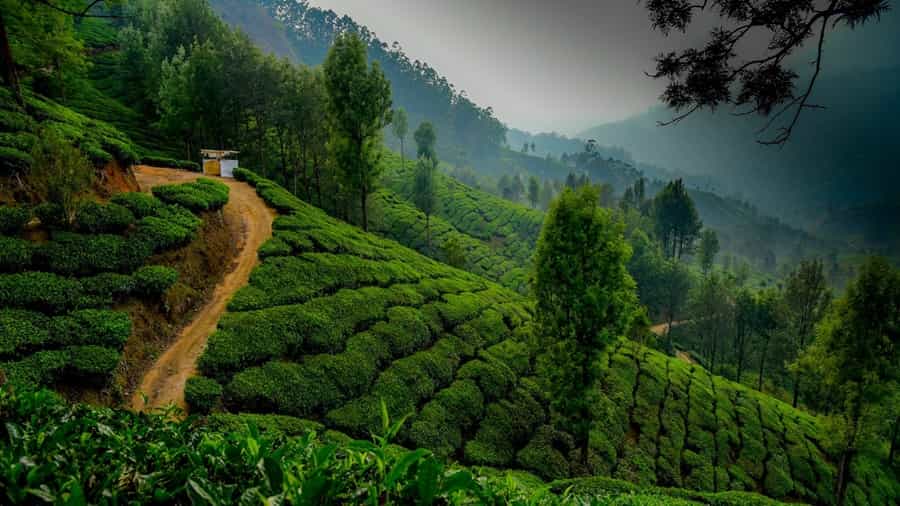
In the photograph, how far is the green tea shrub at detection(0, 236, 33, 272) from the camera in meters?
8.91

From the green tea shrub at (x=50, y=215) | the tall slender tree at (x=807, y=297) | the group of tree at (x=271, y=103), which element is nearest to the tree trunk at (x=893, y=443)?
the tall slender tree at (x=807, y=297)

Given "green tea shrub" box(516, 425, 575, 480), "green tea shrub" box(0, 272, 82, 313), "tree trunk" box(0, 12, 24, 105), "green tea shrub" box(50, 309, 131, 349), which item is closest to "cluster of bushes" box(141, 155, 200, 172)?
"tree trunk" box(0, 12, 24, 105)

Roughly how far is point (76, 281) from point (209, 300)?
11.2ft

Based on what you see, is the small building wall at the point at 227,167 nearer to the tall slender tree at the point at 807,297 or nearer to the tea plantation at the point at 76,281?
the tea plantation at the point at 76,281

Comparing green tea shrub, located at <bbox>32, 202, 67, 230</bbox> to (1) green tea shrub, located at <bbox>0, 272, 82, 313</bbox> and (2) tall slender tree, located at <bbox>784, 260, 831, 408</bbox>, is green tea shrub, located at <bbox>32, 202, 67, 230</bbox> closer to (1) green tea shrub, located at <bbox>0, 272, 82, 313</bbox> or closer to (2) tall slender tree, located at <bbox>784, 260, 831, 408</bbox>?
(1) green tea shrub, located at <bbox>0, 272, 82, 313</bbox>

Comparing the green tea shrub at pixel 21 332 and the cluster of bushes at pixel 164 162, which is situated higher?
the cluster of bushes at pixel 164 162

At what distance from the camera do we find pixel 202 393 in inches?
354

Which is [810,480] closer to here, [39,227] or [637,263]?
[39,227]

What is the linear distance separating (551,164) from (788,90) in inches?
7088

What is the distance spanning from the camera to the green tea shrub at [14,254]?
29.2ft

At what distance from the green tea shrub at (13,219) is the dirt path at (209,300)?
434 cm

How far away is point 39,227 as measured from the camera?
33.7 ft

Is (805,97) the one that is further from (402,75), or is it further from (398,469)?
Result: (402,75)

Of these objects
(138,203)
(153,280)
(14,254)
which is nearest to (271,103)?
(138,203)
